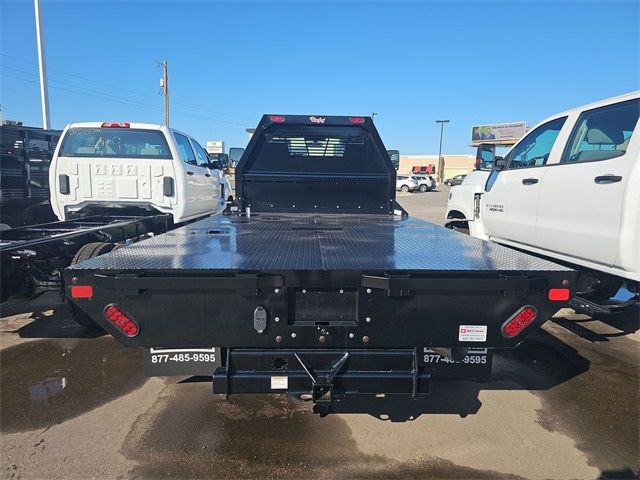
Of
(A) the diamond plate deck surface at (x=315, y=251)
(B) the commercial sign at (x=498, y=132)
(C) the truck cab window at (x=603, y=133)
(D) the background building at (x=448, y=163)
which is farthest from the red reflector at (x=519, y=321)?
(D) the background building at (x=448, y=163)

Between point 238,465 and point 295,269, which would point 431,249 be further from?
point 238,465

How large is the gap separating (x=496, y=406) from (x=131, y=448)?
2677mm

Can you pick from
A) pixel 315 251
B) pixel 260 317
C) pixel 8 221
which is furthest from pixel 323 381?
pixel 8 221

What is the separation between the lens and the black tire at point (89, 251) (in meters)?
4.20

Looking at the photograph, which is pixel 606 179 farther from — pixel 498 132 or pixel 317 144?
pixel 498 132

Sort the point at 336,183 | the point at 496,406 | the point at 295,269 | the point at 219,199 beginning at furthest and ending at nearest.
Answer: the point at 219,199, the point at 336,183, the point at 496,406, the point at 295,269

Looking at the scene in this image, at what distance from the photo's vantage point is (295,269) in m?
2.37

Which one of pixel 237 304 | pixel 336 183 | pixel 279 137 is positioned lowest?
pixel 237 304

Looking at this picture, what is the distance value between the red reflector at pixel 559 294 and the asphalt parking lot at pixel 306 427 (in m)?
1.06

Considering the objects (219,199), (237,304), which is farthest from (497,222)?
(219,199)

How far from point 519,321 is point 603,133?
2854 mm

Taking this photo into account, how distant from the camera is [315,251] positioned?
9.42 ft

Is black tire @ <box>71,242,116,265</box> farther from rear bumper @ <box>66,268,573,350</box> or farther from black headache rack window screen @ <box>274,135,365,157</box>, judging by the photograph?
black headache rack window screen @ <box>274,135,365,157</box>

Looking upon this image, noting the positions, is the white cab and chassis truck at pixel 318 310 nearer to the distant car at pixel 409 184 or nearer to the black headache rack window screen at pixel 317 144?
the black headache rack window screen at pixel 317 144
